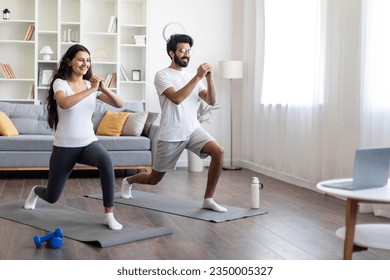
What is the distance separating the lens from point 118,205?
476cm

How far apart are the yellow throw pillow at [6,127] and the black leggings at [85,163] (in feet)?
9.36

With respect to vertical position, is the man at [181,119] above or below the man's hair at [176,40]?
below

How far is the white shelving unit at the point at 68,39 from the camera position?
295 inches

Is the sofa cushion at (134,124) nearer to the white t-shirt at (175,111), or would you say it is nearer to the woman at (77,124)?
the white t-shirt at (175,111)

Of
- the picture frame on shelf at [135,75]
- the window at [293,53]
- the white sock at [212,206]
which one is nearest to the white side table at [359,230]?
the white sock at [212,206]

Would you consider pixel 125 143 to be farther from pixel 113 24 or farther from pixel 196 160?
pixel 113 24

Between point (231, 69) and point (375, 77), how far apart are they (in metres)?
3.07

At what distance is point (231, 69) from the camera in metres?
7.52

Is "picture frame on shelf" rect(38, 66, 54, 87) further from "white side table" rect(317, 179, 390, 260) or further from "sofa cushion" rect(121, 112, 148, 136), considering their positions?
"white side table" rect(317, 179, 390, 260)

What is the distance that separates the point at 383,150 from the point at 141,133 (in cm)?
461

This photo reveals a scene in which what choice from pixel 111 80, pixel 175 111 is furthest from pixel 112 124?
pixel 175 111

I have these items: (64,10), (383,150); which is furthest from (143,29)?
(383,150)

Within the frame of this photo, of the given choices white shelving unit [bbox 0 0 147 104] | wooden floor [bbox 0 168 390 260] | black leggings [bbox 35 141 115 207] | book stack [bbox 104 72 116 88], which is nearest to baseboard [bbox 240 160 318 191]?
wooden floor [bbox 0 168 390 260]

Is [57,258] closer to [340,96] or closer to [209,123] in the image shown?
[340,96]
